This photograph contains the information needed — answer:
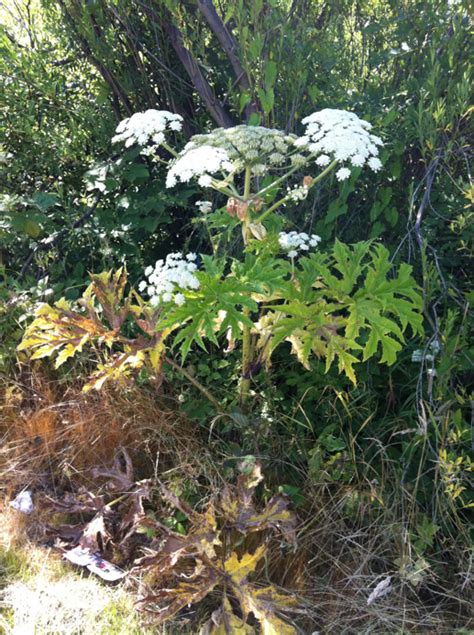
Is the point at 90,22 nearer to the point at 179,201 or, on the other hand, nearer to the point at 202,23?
the point at 202,23

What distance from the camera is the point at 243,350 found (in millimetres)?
2367

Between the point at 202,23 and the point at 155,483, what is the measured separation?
85.5 inches

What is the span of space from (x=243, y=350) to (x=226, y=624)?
925 millimetres

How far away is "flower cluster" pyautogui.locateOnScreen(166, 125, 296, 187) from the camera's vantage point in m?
1.96

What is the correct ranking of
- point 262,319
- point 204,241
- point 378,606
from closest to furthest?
point 378,606, point 262,319, point 204,241

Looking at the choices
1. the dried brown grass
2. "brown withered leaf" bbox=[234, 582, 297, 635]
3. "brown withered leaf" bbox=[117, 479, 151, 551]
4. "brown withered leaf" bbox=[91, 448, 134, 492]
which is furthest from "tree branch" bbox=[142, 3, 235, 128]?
"brown withered leaf" bbox=[234, 582, 297, 635]

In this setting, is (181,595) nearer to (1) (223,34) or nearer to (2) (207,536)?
(2) (207,536)

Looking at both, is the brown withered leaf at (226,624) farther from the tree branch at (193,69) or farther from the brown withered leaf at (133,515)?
the tree branch at (193,69)

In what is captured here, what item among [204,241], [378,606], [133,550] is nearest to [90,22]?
[204,241]

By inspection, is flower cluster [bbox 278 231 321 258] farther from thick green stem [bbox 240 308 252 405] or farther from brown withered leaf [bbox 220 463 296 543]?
brown withered leaf [bbox 220 463 296 543]

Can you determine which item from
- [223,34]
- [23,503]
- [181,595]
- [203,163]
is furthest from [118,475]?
[223,34]

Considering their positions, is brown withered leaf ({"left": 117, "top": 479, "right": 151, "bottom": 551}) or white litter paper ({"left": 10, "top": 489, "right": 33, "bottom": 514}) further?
white litter paper ({"left": 10, "top": 489, "right": 33, "bottom": 514})

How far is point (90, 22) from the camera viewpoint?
123 inches

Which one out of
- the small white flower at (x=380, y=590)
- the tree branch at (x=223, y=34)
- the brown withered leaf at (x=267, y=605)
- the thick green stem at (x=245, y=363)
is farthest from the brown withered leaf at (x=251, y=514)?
the tree branch at (x=223, y=34)
